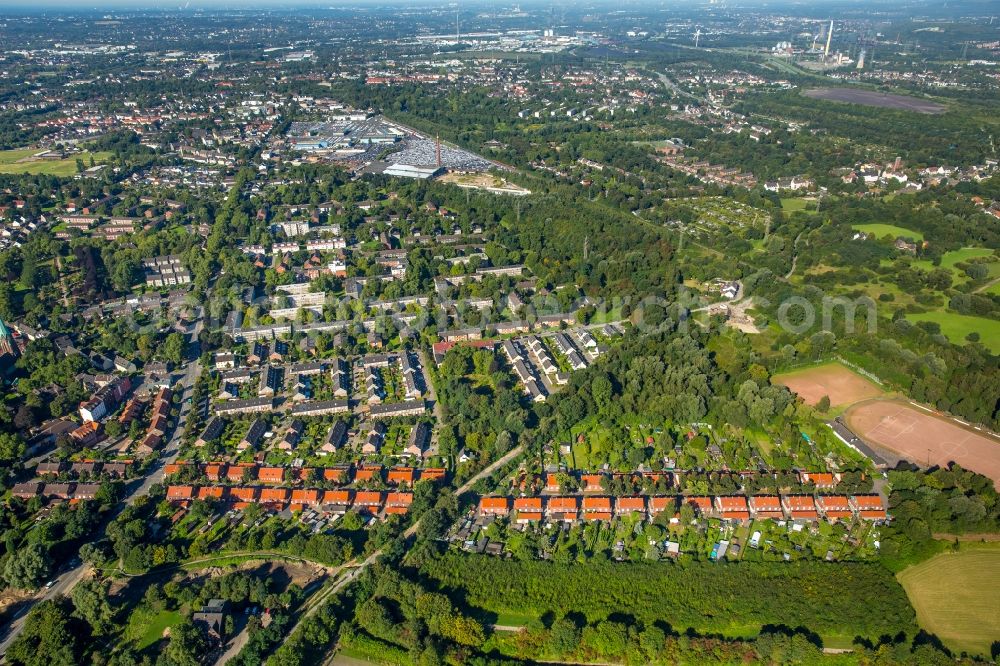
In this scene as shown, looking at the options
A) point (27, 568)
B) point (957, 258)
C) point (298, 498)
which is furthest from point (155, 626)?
point (957, 258)

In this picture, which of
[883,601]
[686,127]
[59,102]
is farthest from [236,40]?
[883,601]

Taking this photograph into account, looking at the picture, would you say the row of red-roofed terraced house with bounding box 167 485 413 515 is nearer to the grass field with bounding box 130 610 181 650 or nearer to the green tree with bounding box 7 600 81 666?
the grass field with bounding box 130 610 181 650

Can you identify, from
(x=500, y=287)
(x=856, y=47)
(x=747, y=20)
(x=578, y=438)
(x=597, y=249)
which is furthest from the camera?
(x=747, y=20)

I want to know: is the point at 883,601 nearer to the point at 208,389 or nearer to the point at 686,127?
the point at 208,389

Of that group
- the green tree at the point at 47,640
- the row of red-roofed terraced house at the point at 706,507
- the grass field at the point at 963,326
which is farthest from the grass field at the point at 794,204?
the green tree at the point at 47,640

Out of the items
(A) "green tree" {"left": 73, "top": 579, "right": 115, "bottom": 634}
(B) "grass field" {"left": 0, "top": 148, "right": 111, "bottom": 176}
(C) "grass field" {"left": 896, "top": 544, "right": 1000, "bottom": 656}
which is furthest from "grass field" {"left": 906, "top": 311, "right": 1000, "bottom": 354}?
(B) "grass field" {"left": 0, "top": 148, "right": 111, "bottom": 176}

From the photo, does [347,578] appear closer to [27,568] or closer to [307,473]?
[307,473]

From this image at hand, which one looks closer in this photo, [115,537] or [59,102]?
[115,537]
